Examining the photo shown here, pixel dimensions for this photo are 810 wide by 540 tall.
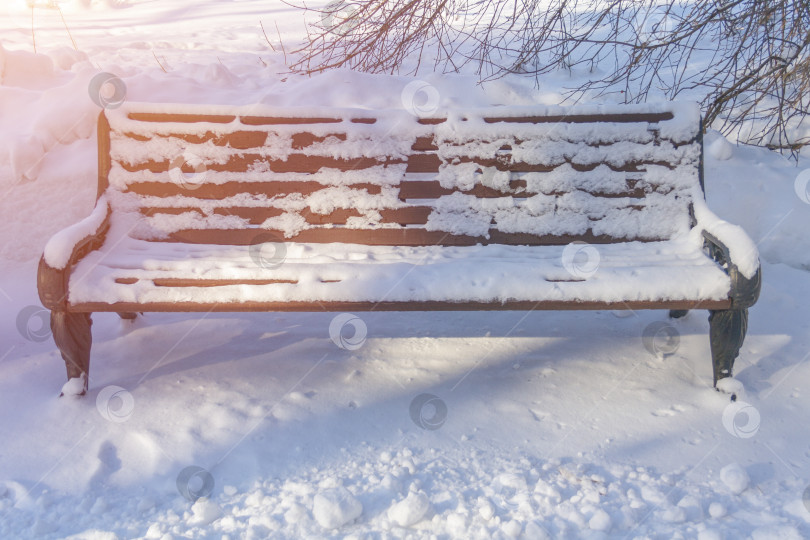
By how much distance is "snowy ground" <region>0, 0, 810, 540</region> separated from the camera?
1.96 meters

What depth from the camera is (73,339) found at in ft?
8.46

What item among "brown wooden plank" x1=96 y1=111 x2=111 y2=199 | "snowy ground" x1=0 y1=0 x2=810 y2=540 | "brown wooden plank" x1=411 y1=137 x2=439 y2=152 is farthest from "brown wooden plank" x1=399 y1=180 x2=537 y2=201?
"brown wooden plank" x1=96 y1=111 x2=111 y2=199

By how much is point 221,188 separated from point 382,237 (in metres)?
0.84

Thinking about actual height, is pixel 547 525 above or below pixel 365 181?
below

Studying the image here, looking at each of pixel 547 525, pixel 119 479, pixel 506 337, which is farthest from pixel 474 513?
pixel 506 337

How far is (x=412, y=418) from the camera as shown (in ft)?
8.29

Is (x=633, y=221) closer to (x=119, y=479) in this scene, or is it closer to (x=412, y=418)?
(x=412, y=418)

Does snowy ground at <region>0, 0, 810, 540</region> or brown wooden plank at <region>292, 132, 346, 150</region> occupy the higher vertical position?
brown wooden plank at <region>292, 132, 346, 150</region>

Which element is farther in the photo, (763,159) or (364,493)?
(763,159)

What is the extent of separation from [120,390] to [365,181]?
1479 millimetres

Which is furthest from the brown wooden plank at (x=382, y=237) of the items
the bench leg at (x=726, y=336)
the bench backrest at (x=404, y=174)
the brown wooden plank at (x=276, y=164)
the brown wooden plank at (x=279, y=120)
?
the bench leg at (x=726, y=336)

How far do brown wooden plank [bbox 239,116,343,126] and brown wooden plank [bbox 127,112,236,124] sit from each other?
81 millimetres

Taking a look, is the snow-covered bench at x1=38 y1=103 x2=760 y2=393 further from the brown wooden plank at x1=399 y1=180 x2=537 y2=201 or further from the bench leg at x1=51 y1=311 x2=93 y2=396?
the bench leg at x1=51 y1=311 x2=93 y2=396

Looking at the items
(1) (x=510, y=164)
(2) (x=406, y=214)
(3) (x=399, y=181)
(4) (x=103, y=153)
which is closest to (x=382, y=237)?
(2) (x=406, y=214)
